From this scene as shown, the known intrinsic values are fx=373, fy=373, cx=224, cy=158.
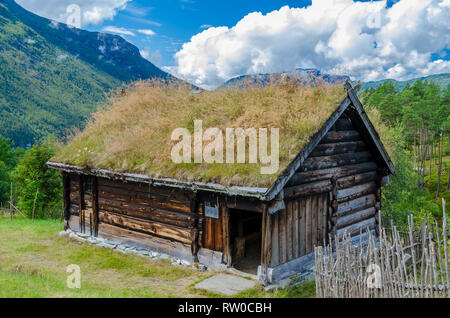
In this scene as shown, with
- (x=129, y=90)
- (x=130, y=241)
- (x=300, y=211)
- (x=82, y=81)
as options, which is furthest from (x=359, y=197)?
(x=82, y=81)

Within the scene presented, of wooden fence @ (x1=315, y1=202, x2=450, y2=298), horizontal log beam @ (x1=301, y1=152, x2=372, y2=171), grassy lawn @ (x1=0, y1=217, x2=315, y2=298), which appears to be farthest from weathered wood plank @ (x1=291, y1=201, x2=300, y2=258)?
wooden fence @ (x1=315, y1=202, x2=450, y2=298)

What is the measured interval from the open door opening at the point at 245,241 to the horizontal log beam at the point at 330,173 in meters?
2.36

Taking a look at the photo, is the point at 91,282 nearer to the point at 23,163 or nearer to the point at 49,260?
the point at 49,260

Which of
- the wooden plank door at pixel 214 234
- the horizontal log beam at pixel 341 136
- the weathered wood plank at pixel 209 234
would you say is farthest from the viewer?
the horizontal log beam at pixel 341 136

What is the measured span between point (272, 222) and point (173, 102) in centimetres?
770

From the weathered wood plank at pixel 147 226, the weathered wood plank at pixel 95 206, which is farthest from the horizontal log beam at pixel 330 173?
the weathered wood plank at pixel 95 206

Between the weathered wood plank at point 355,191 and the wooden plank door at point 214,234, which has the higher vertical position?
the weathered wood plank at point 355,191

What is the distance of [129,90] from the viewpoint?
1766 centimetres

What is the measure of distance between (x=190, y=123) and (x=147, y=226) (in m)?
3.59

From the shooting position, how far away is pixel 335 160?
1094 centimetres

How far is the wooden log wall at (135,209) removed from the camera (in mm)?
10656

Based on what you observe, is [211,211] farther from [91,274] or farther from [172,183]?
[91,274]

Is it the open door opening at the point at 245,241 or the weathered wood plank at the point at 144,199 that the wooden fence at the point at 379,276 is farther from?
the weathered wood plank at the point at 144,199

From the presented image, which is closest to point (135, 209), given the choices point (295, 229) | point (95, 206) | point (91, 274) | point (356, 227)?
point (95, 206)
